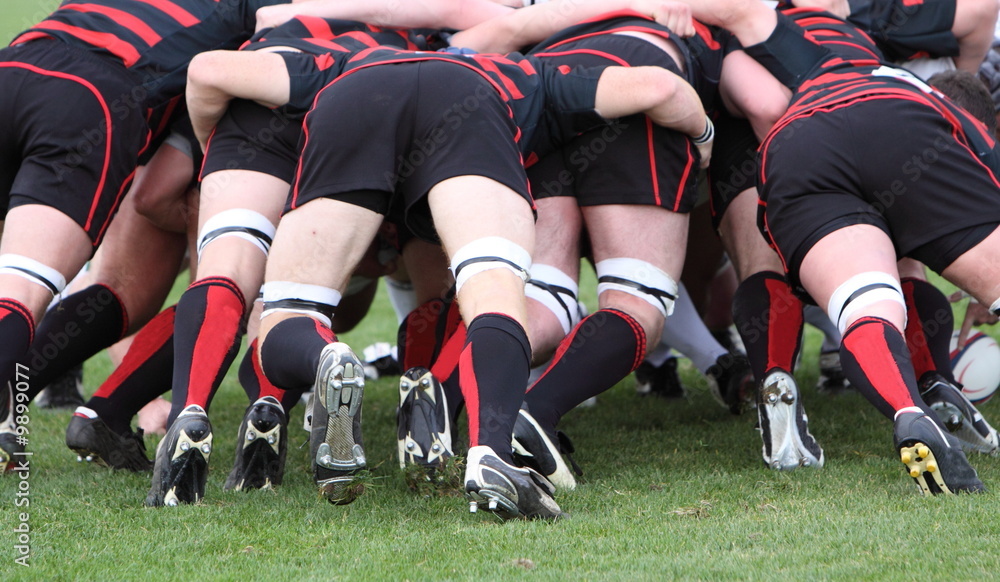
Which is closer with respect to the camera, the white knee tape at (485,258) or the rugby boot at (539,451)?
the white knee tape at (485,258)

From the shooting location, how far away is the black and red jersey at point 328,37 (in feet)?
11.1

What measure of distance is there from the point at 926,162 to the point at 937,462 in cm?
91

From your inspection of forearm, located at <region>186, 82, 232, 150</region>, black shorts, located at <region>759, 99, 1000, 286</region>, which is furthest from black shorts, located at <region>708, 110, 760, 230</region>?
forearm, located at <region>186, 82, 232, 150</region>

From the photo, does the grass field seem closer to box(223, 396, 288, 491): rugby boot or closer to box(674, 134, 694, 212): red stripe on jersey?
box(223, 396, 288, 491): rugby boot

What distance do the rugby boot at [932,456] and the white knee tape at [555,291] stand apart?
1184 mm

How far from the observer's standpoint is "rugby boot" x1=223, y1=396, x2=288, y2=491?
3.01 metres

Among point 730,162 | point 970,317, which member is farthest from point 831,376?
point 730,162

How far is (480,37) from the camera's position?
3.81 m

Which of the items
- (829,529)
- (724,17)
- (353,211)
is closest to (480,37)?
(724,17)

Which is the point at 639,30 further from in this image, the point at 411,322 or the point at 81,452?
the point at 81,452

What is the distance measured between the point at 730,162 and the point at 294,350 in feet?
6.36

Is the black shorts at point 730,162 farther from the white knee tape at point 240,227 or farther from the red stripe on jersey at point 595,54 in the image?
the white knee tape at point 240,227


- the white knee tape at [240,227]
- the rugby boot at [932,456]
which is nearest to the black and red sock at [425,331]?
the white knee tape at [240,227]

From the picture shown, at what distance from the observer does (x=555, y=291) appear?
3.47 metres
